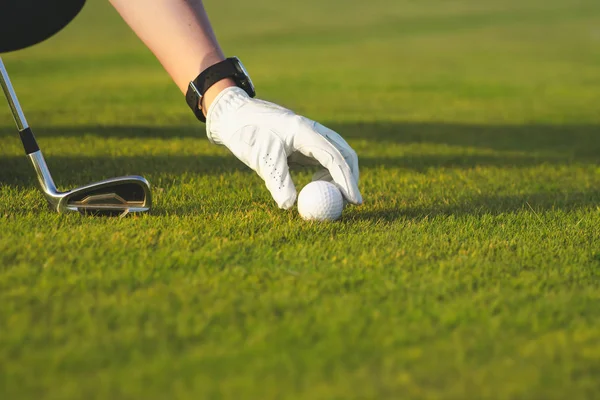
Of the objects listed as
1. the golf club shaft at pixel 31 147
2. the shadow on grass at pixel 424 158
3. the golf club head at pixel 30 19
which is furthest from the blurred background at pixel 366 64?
the golf club shaft at pixel 31 147

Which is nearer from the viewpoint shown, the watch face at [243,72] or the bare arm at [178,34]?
the bare arm at [178,34]

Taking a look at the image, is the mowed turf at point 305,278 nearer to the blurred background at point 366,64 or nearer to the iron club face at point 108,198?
the iron club face at point 108,198

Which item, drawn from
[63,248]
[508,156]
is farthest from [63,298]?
[508,156]

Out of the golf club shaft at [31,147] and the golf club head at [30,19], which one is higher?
the golf club head at [30,19]

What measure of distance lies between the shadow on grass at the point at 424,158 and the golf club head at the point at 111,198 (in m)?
0.26

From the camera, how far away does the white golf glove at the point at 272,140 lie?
351 centimetres

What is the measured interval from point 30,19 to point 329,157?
1832 millimetres

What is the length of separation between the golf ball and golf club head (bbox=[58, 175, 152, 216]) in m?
0.70

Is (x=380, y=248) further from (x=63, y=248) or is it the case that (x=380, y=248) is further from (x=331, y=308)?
(x=63, y=248)

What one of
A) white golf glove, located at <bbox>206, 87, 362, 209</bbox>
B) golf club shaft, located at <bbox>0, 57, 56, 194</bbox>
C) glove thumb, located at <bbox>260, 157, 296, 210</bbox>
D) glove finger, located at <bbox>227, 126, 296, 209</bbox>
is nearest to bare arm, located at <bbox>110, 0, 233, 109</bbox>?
white golf glove, located at <bbox>206, 87, 362, 209</bbox>

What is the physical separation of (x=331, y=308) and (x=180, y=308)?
0.46 m

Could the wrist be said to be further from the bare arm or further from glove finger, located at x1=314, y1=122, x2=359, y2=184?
glove finger, located at x1=314, y1=122, x2=359, y2=184

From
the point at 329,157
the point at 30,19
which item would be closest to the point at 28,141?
the point at 30,19

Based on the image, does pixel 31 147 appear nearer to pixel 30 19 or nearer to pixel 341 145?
pixel 30 19
